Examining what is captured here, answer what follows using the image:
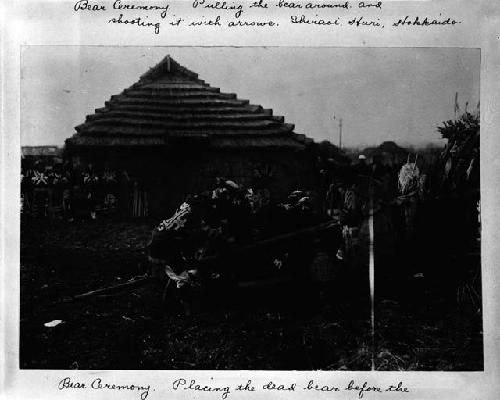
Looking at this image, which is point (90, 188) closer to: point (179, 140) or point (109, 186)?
point (109, 186)

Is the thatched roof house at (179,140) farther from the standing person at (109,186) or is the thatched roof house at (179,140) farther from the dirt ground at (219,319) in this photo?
the dirt ground at (219,319)

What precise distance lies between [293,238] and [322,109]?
2.89 ft

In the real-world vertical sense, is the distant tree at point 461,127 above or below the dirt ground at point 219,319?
above

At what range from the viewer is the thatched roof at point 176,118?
3.05 metres

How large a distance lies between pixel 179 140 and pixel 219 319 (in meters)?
1.21

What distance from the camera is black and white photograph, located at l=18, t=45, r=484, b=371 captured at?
303cm

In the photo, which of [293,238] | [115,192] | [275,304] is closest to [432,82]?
[293,238]

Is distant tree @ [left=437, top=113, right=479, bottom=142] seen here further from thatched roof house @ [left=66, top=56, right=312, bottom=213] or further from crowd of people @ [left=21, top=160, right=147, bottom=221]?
crowd of people @ [left=21, top=160, right=147, bottom=221]

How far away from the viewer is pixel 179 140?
3057mm

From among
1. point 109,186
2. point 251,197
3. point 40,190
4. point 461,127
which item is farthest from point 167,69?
point 461,127

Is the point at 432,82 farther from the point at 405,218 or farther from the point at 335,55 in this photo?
the point at 405,218

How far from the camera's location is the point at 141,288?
3074mm

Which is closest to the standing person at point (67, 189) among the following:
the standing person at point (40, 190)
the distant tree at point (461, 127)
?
the standing person at point (40, 190)

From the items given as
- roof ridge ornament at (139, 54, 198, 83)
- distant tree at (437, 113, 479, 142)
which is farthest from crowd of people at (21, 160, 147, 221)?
distant tree at (437, 113, 479, 142)
